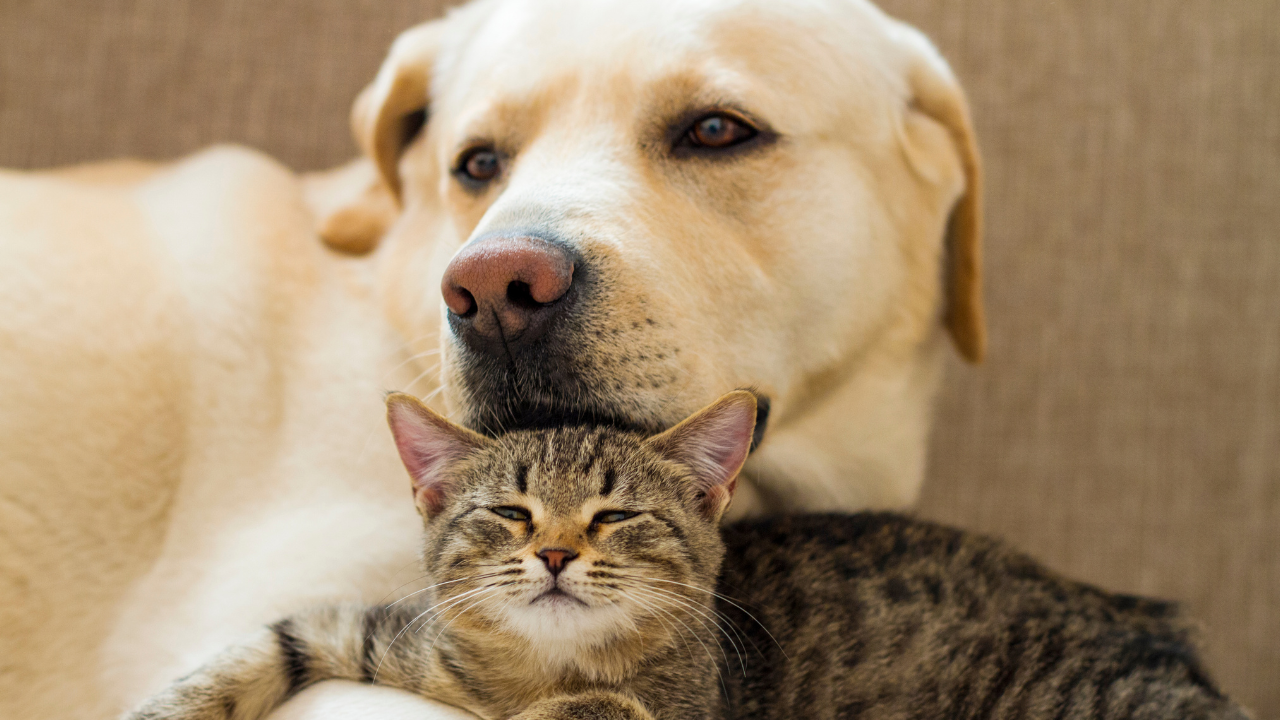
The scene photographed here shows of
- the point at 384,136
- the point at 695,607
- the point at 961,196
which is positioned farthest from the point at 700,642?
the point at 384,136

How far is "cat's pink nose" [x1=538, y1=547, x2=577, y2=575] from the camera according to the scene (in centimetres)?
86

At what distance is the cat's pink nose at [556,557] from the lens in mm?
863

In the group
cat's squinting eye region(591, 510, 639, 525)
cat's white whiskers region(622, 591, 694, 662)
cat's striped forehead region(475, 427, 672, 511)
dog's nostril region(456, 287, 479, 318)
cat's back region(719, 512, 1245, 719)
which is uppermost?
dog's nostril region(456, 287, 479, 318)

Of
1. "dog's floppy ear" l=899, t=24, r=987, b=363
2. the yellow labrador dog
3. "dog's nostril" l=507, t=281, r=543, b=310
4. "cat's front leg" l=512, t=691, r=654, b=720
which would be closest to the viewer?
"cat's front leg" l=512, t=691, r=654, b=720

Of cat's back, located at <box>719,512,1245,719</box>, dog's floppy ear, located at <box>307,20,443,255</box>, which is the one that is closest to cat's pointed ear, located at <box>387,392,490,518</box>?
cat's back, located at <box>719,512,1245,719</box>

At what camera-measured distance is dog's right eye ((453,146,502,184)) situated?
4.43 feet

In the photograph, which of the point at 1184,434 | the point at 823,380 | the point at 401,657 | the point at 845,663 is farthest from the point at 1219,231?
the point at 401,657

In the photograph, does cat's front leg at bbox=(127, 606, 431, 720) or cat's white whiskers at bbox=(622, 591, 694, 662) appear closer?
cat's white whiskers at bbox=(622, 591, 694, 662)

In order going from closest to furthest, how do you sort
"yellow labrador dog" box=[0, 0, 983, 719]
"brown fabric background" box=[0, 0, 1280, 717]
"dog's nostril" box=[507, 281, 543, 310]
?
"dog's nostril" box=[507, 281, 543, 310], "yellow labrador dog" box=[0, 0, 983, 719], "brown fabric background" box=[0, 0, 1280, 717]

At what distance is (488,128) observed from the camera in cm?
131

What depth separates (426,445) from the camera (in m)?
0.97

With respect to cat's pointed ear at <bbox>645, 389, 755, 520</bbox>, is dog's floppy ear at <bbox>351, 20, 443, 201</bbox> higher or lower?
higher

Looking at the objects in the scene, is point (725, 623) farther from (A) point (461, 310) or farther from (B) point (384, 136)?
(B) point (384, 136)

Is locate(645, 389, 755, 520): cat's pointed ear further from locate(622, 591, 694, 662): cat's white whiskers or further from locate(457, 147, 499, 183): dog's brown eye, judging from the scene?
locate(457, 147, 499, 183): dog's brown eye
